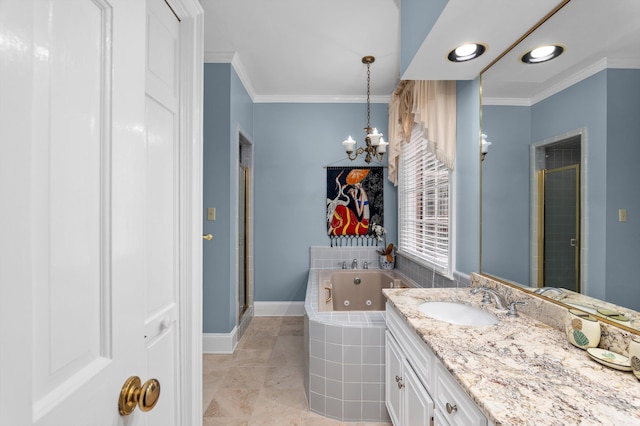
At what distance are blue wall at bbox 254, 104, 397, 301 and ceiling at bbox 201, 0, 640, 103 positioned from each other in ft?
0.73

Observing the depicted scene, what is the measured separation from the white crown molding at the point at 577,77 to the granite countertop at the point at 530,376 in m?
0.95

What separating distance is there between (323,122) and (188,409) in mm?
3164

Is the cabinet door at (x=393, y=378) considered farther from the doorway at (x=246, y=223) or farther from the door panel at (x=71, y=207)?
the doorway at (x=246, y=223)

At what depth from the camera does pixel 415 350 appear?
133 centimetres

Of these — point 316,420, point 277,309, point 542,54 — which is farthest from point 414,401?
point 277,309

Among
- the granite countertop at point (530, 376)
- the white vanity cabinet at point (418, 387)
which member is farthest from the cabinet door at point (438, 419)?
the granite countertop at point (530, 376)

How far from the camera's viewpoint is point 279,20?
7.54ft

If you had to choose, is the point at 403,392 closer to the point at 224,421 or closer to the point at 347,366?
the point at 347,366

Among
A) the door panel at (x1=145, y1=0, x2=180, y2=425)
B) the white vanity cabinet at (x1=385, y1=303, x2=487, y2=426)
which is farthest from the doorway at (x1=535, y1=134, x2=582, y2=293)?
the door panel at (x1=145, y1=0, x2=180, y2=425)

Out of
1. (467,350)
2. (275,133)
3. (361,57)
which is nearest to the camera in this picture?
(467,350)

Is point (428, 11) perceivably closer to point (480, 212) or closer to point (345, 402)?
point (480, 212)

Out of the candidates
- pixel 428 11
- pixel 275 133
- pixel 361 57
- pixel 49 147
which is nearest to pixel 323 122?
pixel 275 133

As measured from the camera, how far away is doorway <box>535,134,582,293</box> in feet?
3.81

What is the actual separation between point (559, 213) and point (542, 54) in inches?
27.2
